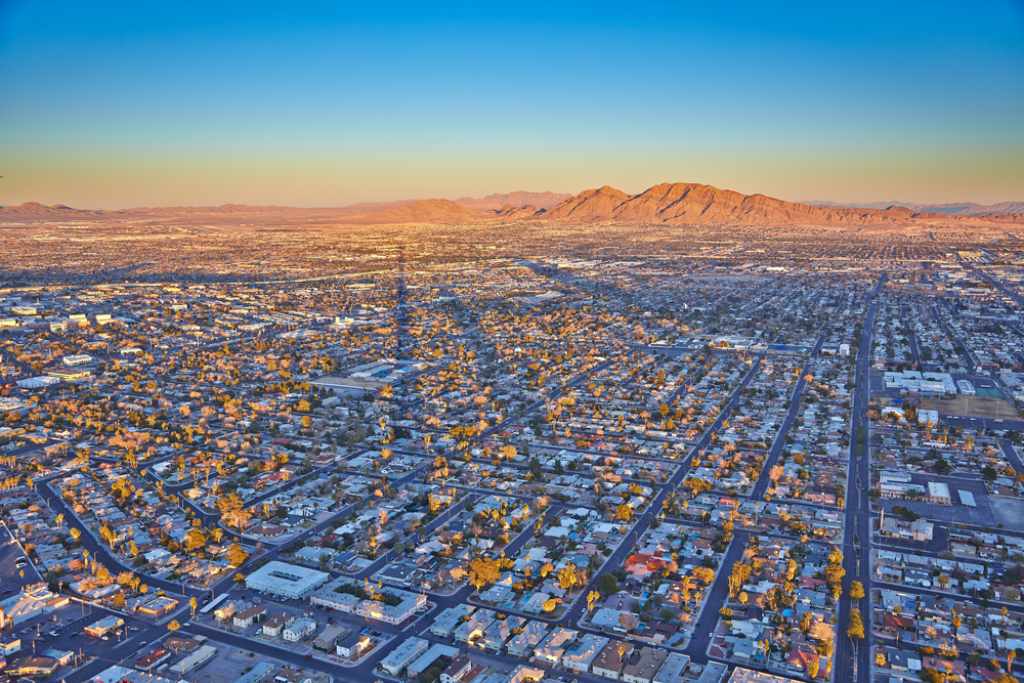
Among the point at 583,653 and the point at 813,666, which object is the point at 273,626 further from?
the point at 813,666

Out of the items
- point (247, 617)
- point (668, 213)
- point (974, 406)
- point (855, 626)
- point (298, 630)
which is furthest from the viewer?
point (668, 213)

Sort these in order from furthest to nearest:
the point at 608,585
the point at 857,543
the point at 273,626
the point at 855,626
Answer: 1. the point at 857,543
2. the point at 608,585
3. the point at 273,626
4. the point at 855,626

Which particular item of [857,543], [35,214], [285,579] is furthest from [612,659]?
[35,214]

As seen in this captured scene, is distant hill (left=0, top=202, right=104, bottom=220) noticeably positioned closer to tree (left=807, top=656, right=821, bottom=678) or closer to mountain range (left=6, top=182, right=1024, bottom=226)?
mountain range (left=6, top=182, right=1024, bottom=226)

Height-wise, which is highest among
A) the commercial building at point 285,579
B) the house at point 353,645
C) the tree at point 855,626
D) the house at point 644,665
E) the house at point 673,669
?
the tree at point 855,626

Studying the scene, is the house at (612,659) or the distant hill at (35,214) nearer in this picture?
the house at (612,659)

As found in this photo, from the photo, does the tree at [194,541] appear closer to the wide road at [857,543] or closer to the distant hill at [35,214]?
the wide road at [857,543]

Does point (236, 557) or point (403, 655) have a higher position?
point (236, 557)

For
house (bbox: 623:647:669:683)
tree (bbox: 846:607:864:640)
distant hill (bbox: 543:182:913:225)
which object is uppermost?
distant hill (bbox: 543:182:913:225)

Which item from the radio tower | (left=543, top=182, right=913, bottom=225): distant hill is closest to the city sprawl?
the radio tower

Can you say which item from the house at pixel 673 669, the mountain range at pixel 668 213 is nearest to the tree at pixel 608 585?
the house at pixel 673 669

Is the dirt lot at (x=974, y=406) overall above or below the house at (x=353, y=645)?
above
